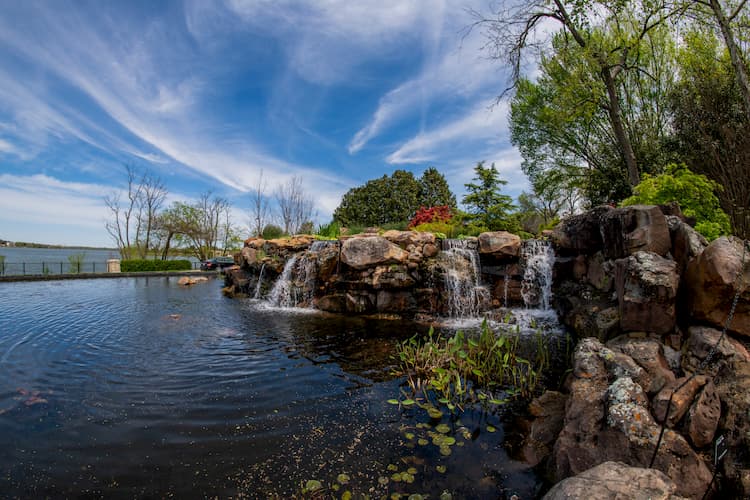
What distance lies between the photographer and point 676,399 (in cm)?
283

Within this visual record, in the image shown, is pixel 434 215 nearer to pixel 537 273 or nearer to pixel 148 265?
pixel 537 273

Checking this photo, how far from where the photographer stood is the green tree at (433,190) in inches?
1505

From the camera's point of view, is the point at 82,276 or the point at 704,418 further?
the point at 82,276

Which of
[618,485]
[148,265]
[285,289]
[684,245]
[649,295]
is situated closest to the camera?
[618,485]

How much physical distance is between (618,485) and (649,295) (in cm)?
297

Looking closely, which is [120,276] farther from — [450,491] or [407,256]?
[450,491]

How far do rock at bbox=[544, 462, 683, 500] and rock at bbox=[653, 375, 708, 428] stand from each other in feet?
3.48

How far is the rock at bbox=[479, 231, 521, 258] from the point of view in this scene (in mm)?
9969

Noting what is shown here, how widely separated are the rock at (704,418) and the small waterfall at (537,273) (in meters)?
6.82

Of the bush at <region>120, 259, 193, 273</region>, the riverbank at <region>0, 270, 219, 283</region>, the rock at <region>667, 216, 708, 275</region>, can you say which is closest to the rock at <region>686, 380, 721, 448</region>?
the rock at <region>667, 216, 708, 275</region>

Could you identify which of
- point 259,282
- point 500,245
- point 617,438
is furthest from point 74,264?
point 617,438

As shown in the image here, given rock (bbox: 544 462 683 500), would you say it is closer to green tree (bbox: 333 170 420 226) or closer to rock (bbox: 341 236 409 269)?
rock (bbox: 341 236 409 269)

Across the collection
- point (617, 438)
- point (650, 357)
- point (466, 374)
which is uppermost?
point (650, 357)

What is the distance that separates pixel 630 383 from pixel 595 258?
475 centimetres
